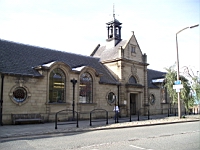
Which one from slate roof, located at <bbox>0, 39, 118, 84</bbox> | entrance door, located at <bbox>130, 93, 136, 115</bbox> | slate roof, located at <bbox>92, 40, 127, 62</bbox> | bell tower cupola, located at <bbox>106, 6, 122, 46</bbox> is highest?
bell tower cupola, located at <bbox>106, 6, 122, 46</bbox>

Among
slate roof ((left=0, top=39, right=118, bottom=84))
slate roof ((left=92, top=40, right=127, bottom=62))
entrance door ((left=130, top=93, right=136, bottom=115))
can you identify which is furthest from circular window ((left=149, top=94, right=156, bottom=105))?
slate roof ((left=92, top=40, right=127, bottom=62))

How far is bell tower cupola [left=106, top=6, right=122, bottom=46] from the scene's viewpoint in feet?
103

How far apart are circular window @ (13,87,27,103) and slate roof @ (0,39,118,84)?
1.28 metres

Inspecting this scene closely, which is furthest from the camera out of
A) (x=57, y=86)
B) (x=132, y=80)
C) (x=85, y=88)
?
(x=132, y=80)

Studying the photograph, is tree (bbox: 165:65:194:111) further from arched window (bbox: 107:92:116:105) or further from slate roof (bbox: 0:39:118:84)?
arched window (bbox: 107:92:116:105)

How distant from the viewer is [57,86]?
2142 cm

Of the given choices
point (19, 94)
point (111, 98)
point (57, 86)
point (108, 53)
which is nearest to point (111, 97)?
point (111, 98)

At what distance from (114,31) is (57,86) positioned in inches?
527

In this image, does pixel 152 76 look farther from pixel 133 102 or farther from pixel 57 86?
pixel 57 86

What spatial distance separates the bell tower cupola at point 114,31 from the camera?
1230 inches

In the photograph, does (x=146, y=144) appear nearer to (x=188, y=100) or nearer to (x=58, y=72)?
(x=58, y=72)

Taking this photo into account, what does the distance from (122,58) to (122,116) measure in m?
6.57

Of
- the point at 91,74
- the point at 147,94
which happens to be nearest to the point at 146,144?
the point at 91,74

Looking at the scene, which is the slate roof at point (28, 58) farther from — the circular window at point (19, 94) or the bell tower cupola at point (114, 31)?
the bell tower cupola at point (114, 31)
